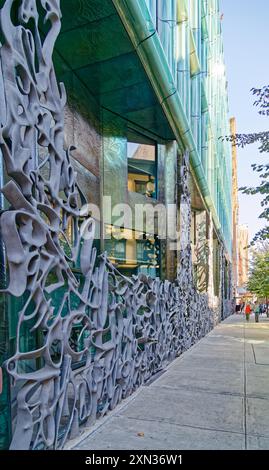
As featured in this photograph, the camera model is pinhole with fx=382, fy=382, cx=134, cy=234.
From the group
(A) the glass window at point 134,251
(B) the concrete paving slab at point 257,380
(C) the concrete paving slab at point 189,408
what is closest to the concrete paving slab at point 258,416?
(C) the concrete paving slab at point 189,408

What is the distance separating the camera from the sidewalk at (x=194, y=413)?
4348 mm

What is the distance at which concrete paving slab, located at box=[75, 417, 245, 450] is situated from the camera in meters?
4.21

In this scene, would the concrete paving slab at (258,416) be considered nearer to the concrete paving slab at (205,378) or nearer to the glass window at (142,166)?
the concrete paving slab at (205,378)

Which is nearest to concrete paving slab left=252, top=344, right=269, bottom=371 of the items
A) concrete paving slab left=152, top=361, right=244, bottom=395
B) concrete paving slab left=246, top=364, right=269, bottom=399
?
concrete paving slab left=246, top=364, right=269, bottom=399

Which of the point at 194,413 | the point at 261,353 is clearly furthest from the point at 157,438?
the point at 261,353

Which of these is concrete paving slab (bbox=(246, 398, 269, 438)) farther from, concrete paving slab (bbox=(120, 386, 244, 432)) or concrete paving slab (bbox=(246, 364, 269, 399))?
concrete paving slab (bbox=(246, 364, 269, 399))

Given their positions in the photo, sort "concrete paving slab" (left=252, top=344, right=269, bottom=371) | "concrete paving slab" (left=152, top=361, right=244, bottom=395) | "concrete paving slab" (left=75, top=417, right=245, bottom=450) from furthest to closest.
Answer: "concrete paving slab" (left=252, top=344, right=269, bottom=371) → "concrete paving slab" (left=152, top=361, right=244, bottom=395) → "concrete paving slab" (left=75, top=417, right=245, bottom=450)

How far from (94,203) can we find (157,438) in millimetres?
6823

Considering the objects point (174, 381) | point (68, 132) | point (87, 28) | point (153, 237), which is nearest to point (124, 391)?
point (174, 381)

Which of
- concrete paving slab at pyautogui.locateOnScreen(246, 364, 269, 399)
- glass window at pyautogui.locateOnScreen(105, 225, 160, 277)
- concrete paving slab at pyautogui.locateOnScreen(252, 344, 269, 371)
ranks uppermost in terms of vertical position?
glass window at pyautogui.locateOnScreen(105, 225, 160, 277)

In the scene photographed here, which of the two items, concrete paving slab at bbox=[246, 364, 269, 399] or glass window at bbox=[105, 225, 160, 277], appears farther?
glass window at bbox=[105, 225, 160, 277]

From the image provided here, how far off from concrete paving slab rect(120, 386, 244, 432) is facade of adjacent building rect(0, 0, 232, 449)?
36 centimetres

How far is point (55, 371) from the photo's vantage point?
3.97m
